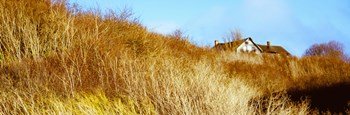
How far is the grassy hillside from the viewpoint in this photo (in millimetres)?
4781

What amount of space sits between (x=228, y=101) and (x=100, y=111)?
1.79m

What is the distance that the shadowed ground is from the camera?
7859 millimetres

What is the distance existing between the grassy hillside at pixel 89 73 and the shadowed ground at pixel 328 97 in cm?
111

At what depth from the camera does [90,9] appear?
862 centimetres

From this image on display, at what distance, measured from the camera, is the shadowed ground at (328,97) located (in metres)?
7.86

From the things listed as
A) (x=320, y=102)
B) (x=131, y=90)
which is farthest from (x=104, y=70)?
(x=320, y=102)

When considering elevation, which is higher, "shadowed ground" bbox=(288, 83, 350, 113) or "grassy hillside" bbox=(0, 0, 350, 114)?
"grassy hillside" bbox=(0, 0, 350, 114)

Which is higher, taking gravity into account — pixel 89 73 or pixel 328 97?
pixel 89 73

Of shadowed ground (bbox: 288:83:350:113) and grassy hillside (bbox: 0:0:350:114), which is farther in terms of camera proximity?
shadowed ground (bbox: 288:83:350:113)

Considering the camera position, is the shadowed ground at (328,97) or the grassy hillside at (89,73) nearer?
the grassy hillside at (89,73)

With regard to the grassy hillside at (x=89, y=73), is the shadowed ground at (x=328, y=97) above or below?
below

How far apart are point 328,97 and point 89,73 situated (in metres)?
5.47

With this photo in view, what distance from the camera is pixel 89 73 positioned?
550 cm

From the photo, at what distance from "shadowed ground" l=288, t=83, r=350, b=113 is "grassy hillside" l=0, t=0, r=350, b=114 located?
43.6 inches
